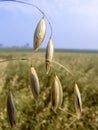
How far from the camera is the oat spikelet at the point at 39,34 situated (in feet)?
1.75

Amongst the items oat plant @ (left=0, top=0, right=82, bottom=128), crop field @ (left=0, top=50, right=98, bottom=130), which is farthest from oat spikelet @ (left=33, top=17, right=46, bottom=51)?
crop field @ (left=0, top=50, right=98, bottom=130)

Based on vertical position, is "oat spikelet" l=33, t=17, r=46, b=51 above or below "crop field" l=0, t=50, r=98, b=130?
above

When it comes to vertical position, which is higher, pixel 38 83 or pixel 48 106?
pixel 38 83

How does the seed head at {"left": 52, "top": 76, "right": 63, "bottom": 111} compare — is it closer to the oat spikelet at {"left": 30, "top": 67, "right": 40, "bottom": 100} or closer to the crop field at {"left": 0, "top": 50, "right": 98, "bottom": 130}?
the oat spikelet at {"left": 30, "top": 67, "right": 40, "bottom": 100}

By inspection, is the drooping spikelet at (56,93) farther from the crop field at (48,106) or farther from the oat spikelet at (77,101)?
the crop field at (48,106)

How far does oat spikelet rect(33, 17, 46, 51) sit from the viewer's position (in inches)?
21.0

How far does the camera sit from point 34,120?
3410mm

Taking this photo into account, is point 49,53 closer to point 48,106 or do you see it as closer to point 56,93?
point 56,93

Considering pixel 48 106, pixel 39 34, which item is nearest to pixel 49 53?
pixel 39 34

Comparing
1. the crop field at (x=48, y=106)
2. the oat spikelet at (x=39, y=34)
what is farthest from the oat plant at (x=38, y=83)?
the crop field at (x=48, y=106)

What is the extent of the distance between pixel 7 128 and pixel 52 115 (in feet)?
1.48

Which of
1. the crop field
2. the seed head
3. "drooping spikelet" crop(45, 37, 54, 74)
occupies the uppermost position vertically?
"drooping spikelet" crop(45, 37, 54, 74)

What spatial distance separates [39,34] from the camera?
1.77 feet

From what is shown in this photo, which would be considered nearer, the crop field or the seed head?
the seed head
